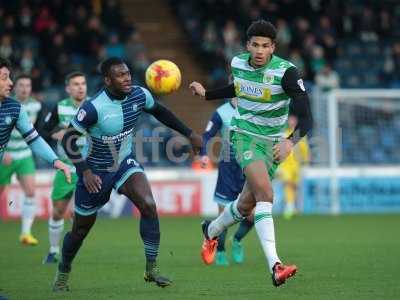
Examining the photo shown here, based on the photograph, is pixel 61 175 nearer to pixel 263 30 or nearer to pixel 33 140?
pixel 33 140

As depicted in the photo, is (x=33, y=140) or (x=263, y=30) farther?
(x=263, y=30)

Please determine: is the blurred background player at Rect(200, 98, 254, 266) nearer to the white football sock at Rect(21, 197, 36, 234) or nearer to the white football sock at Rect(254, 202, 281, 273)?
the white football sock at Rect(254, 202, 281, 273)

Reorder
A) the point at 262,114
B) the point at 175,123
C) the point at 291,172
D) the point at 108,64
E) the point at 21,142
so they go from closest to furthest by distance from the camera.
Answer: the point at 108,64 → the point at 175,123 → the point at 262,114 → the point at 21,142 → the point at 291,172

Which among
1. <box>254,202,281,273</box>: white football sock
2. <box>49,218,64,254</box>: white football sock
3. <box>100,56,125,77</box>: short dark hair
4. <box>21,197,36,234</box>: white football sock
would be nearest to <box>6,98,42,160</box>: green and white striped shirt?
<box>21,197,36,234</box>: white football sock

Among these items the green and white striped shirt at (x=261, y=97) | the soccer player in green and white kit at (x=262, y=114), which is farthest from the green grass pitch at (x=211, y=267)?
the green and white striped shirt at (x=261, y=97)

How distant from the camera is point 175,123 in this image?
9867mm

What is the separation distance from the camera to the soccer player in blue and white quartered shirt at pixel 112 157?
963cm

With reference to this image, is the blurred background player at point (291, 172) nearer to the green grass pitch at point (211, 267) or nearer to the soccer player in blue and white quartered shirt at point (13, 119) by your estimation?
the green grass pitch at point (211, 267)

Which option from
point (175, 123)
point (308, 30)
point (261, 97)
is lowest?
point (175, 123)

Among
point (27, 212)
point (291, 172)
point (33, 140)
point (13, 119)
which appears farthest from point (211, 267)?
point (291, 172)

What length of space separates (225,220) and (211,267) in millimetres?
1324

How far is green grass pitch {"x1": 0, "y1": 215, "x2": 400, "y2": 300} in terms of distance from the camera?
9508 millimetres

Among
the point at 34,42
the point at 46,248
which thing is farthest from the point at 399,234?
the point at 34,42

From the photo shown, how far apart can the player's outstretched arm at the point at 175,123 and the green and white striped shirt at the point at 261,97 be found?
2.37ft
